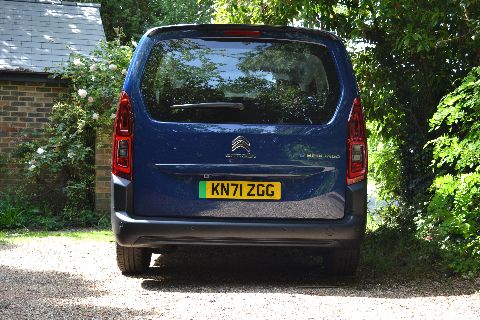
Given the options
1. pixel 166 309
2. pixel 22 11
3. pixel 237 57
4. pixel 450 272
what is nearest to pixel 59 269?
pixel 166 309

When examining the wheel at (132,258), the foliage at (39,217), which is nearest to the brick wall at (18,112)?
the foliage at (39,217)

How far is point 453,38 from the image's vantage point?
573 cm

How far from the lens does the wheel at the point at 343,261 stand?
4.39 meters

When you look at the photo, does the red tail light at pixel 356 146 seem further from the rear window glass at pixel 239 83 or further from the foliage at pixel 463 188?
the foliage at pixel 463 188

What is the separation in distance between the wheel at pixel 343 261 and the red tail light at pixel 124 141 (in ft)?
5.92

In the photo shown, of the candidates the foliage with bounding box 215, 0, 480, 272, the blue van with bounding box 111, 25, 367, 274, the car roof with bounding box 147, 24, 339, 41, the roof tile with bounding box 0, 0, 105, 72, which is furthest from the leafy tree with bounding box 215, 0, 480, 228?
the roof tile with bounding box 0, 0, 105, 72

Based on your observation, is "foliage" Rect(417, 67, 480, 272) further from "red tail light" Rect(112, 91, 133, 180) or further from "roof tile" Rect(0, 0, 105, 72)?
"roof tile" Rect(0, 0, 105, 72)

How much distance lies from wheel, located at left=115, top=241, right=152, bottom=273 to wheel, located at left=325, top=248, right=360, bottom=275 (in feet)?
5.02

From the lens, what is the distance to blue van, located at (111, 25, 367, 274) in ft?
12.7

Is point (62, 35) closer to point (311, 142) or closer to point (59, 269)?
point (59, 269)

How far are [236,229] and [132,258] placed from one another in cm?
109

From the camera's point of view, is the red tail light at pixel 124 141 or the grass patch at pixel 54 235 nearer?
the red tail light at pixel 124 141

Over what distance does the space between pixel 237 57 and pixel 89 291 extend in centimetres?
206

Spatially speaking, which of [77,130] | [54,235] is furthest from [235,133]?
[77,130]
